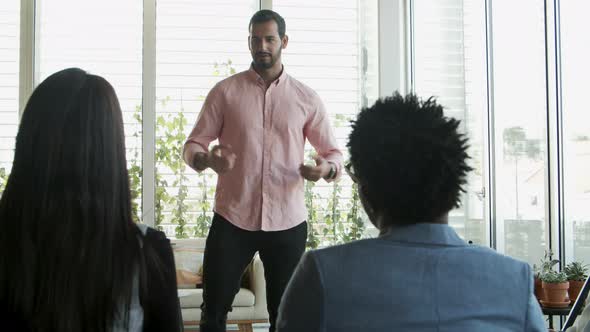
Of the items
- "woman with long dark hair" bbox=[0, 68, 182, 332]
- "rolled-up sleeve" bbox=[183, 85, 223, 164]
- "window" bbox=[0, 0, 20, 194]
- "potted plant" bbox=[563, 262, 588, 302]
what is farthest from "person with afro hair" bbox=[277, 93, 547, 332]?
"window" bbox=[0, 0, 20, 194]

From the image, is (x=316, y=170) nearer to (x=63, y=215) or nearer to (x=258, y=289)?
(x=63, y=215)

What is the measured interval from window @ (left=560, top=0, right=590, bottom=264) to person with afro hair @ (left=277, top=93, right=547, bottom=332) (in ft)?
7.70

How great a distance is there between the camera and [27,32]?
18.1ft

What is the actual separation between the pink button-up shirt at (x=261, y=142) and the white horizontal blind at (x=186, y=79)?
2504 millimetres

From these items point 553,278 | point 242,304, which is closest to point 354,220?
point 242,304

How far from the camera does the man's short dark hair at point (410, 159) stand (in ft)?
3.84

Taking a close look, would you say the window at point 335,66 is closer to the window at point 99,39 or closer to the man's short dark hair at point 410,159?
the window at point 99,39

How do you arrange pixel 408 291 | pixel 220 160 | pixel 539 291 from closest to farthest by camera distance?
pixel 408 291, pixel 220 160, pixel 539 291

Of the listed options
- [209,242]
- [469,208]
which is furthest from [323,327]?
[469,208]

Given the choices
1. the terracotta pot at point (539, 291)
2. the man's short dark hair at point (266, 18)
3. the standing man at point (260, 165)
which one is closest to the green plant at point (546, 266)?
the terracotta pot at point (539, 291)

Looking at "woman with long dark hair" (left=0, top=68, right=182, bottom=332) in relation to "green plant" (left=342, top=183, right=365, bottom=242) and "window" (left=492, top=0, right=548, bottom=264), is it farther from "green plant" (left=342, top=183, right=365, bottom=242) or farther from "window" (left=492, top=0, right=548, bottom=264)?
"green plant" (left=342, top=183, right=365, bottom=242)

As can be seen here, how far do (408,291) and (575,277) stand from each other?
2.41 meters

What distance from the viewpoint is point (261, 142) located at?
9.77 ft

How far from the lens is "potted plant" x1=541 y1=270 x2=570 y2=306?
3.12 metres
